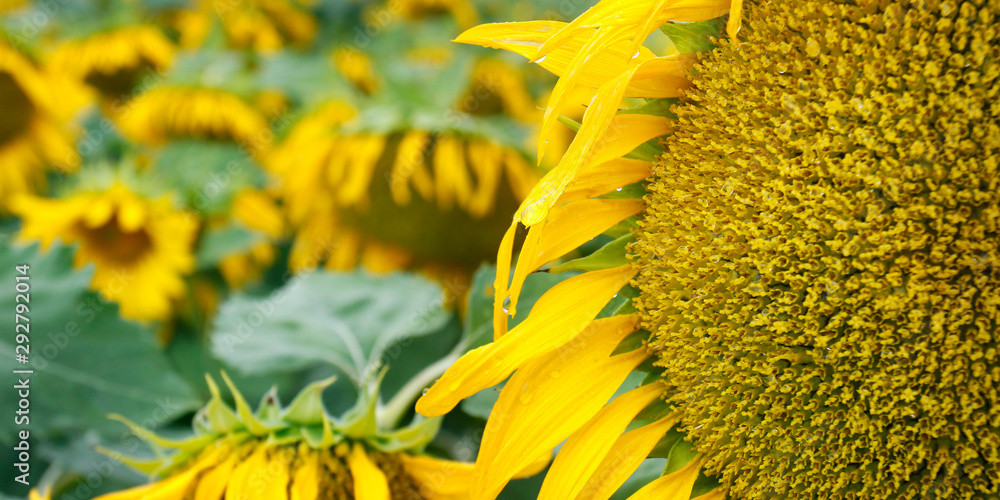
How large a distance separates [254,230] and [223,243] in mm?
106

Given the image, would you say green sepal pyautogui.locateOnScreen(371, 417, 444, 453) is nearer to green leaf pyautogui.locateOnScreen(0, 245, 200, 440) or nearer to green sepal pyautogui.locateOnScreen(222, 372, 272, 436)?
green sepal pyautogui.locateOnScreen(222, 372, 272, 436)

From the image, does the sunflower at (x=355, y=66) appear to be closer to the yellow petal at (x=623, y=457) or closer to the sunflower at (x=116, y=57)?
the sunflower at (x=116, y=57)

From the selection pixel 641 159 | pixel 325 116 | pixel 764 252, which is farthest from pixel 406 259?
pixel 764 252

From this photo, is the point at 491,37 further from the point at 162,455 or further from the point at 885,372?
the point at 162,455

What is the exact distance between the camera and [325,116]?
213cm

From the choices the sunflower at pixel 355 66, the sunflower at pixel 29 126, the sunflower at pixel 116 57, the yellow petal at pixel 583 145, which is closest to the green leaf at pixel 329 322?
the yellow petal at pixel 583 145

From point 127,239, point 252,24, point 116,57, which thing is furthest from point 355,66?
point 127,239

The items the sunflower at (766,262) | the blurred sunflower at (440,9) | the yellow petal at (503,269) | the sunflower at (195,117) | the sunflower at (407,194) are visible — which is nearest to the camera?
the sunflower at (766,262)

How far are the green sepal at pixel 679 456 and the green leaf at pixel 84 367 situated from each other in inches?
31.1

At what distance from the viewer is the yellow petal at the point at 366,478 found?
0.85m

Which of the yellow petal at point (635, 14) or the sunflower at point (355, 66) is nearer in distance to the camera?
the yellow petal at point (635, 14)

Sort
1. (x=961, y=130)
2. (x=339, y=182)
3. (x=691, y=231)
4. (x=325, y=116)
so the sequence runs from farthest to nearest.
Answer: (x=325, y=116) < (x=339, y=182) < (x=691, y=231) < (x=961, y=130)

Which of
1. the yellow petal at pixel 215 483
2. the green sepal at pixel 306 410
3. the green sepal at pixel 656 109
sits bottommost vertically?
the yellow petal at pixel 215 483

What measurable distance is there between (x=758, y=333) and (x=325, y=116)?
167cm
